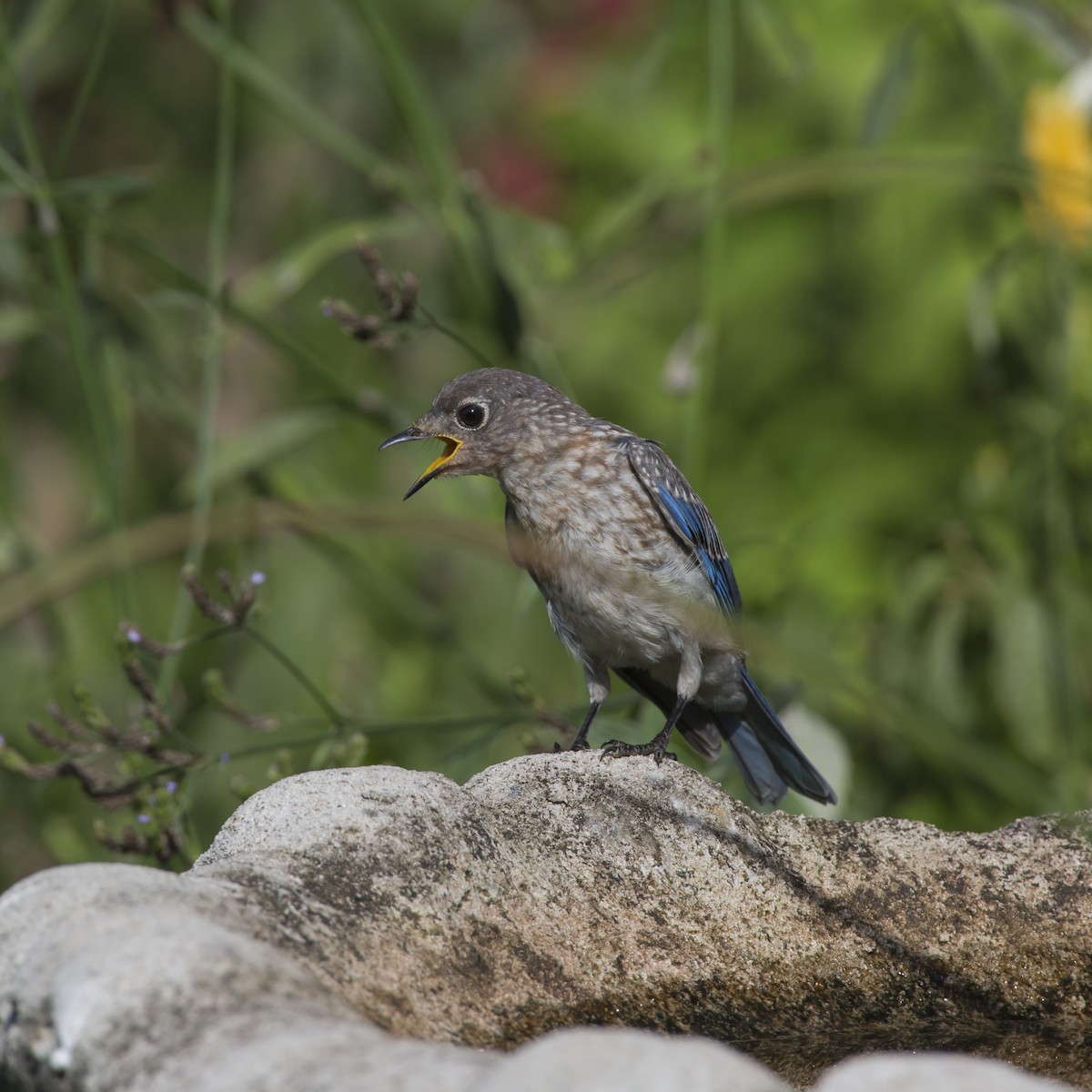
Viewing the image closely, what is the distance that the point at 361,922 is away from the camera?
2.19m

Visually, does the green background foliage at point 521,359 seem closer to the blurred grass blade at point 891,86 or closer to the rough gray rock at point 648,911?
the blurred grass blade at point 891,86

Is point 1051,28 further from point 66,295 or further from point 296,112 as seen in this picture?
point 66,295

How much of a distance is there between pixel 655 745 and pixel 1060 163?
2.32 m

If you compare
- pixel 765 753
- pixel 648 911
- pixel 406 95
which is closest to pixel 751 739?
pixel 765 753

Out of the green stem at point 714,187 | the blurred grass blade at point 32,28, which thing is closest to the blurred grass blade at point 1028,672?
the green stem at point 714,187

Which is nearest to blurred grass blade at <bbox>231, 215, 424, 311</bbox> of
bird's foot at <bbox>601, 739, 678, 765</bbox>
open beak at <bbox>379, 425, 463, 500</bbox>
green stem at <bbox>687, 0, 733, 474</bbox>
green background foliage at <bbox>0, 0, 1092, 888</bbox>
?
green background foliage at <bbox>0, 0, 1092, 888</bbox>

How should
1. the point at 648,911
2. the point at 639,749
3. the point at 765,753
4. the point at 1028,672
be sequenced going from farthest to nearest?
the point at 1028,672
the point at 765,753
the point at 639,749
the point at 648,911

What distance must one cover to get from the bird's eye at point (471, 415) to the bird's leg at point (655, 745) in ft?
2.51

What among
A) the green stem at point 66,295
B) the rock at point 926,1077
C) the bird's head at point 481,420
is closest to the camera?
the rock at point 926,1077

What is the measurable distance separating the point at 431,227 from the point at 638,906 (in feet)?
5.86

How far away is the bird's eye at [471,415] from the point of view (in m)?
3.48

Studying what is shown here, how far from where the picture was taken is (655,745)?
324cm

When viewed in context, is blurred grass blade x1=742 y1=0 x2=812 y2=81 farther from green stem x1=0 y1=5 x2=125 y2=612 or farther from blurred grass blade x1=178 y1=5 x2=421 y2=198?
green stem x1=0 y1=5 x2=125 y2=612

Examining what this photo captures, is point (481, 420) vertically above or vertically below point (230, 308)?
below
